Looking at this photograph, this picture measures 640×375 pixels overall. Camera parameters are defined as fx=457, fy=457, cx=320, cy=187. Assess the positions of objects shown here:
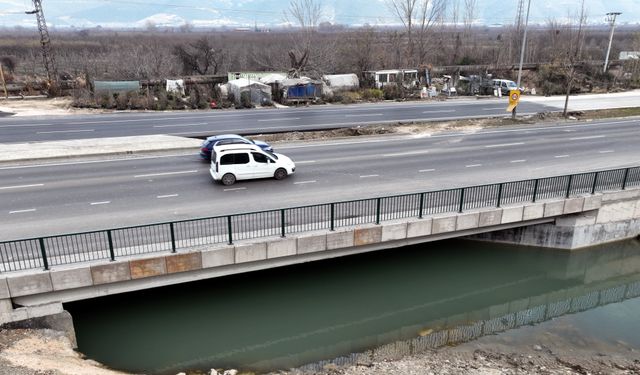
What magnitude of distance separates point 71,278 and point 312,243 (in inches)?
266

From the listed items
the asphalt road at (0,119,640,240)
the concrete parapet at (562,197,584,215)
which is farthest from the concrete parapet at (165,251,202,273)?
the concrete parapet at (562,197,584,215)

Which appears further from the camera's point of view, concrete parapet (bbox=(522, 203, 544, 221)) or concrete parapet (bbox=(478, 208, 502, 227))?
concrete parapet (bbox=(522, 203, 544, 221))

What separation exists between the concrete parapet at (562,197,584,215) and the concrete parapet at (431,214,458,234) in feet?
17.2

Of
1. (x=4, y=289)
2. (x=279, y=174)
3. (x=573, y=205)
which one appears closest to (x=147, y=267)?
(x=4, y=289)

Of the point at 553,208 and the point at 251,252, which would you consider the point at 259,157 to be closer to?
the point at 251,252

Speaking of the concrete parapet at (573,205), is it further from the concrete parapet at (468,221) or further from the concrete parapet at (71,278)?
the concrete parapet at (71,278)

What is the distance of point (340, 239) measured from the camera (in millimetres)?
14641

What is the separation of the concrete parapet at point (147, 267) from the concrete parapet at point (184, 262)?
162 mm

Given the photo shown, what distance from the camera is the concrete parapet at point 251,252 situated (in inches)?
535

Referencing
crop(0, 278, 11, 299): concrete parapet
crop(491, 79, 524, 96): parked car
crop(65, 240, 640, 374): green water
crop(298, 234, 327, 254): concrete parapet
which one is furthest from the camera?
crop(491, 79, 524, 96): parked car

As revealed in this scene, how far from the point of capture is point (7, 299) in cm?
1182

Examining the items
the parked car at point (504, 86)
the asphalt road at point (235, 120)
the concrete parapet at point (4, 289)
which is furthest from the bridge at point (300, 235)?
the parked car at point (504, 86)

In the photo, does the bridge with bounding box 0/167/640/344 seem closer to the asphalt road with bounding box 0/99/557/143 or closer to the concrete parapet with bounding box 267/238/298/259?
the concrete parapet with bounding box 267/238/298/259

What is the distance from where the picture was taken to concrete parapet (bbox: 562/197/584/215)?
17906 mm
